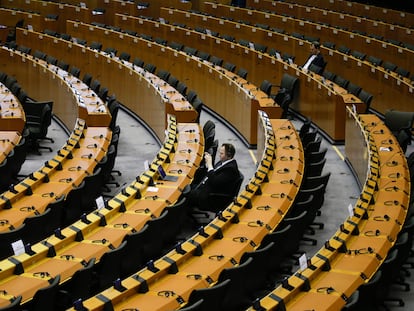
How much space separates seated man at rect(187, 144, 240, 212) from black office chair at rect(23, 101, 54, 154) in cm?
418

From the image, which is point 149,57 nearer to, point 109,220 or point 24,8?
point 24,8

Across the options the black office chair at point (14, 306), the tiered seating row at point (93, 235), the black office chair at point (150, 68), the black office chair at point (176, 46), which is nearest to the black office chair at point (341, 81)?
the black office chair at point (150, 68)

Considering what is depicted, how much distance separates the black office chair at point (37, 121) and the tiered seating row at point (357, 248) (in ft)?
17.0

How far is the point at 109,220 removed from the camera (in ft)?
29.2

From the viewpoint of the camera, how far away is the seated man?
9.97m

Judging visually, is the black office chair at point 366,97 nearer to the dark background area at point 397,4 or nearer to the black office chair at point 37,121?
the black office chair at point 37,121

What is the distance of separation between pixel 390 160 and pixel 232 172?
2.21 meters

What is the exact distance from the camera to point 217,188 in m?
10.1

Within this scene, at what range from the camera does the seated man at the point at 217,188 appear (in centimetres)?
997

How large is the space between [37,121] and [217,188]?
481 centimetres

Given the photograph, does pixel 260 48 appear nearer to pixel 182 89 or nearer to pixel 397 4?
pixel 182 89

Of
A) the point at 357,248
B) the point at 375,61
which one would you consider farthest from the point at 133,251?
the point at 375,61

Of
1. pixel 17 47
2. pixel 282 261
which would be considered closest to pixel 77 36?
pixel 17 47

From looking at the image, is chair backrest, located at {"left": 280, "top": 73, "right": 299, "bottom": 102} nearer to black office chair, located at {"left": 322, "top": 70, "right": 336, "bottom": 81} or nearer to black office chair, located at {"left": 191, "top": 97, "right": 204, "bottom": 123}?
black office chair, located at {"left": 322, "top": 70, "right": 336, "bottom": 81}
